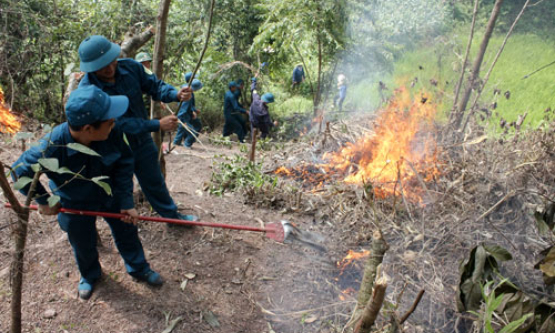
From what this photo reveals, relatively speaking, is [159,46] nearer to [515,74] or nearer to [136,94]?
[136,94]

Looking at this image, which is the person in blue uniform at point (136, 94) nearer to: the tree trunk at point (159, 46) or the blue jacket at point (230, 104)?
the tree trunk at point (159, 46)

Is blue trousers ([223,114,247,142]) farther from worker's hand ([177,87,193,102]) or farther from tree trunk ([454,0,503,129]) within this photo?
worker's hand ([177,87,193,102])

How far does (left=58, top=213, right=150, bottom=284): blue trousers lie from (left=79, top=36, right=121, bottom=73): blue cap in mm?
1167

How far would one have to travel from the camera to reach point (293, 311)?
2.93 meters

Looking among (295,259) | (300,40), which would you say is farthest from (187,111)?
(295,259)

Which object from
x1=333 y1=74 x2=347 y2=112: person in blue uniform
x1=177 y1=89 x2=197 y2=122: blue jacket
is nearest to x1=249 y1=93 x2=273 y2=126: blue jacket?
x1=177 y1=89 x2=197 y2=122: blue jacket

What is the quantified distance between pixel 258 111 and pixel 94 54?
5721 mm

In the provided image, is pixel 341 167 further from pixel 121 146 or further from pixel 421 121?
pixel 121 146

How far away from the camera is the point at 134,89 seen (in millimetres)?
3074

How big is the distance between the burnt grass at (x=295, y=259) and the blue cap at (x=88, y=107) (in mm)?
721

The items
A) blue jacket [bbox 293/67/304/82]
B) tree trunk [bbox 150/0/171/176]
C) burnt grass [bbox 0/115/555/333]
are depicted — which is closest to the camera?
burnt grass [bbox 0/115/555/333]

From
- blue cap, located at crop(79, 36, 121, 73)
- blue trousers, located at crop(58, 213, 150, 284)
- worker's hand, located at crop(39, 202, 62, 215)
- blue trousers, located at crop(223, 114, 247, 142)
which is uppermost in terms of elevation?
blue cap, located at crop(79, 36, 121, 73)

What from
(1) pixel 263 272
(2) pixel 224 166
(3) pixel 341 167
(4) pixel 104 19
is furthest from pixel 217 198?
(4) pixel 104 19

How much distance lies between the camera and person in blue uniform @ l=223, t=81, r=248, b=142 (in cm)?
870
